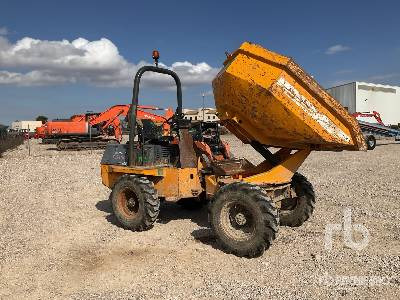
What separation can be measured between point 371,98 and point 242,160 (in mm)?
45420

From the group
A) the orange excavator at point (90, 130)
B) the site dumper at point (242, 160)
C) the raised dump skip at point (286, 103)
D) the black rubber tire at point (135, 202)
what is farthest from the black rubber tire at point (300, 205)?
the orange excavator at point (90, 130)

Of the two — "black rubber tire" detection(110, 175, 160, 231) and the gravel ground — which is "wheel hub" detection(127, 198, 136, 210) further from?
the gravel ground

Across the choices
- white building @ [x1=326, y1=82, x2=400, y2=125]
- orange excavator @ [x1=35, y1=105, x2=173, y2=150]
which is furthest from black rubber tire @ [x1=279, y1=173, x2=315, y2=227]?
white building @ [x1=326, y1=82, x2=400, y2=125]

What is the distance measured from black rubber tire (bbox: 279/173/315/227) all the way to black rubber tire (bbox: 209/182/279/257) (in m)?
1.45

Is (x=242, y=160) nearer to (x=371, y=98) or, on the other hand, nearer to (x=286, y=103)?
(x=286, y=103)

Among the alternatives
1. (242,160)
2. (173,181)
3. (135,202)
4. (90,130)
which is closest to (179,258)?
(173,181)

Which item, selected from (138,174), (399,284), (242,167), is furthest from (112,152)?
(399,284)

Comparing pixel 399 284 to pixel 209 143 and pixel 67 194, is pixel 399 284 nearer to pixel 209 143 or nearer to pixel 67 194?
pixel 209 143

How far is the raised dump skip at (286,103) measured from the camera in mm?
5543

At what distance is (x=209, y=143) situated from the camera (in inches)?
294

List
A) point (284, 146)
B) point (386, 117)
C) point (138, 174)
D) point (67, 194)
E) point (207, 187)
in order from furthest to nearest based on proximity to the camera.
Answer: point (386, 117) < point (67, 194) < point (138, 174) < point (207, 187) < point (284, 146)

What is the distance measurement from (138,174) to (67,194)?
4.25 meters

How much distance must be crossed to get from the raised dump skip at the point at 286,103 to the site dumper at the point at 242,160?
1 centimetres

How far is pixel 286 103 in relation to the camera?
18.1 ft
